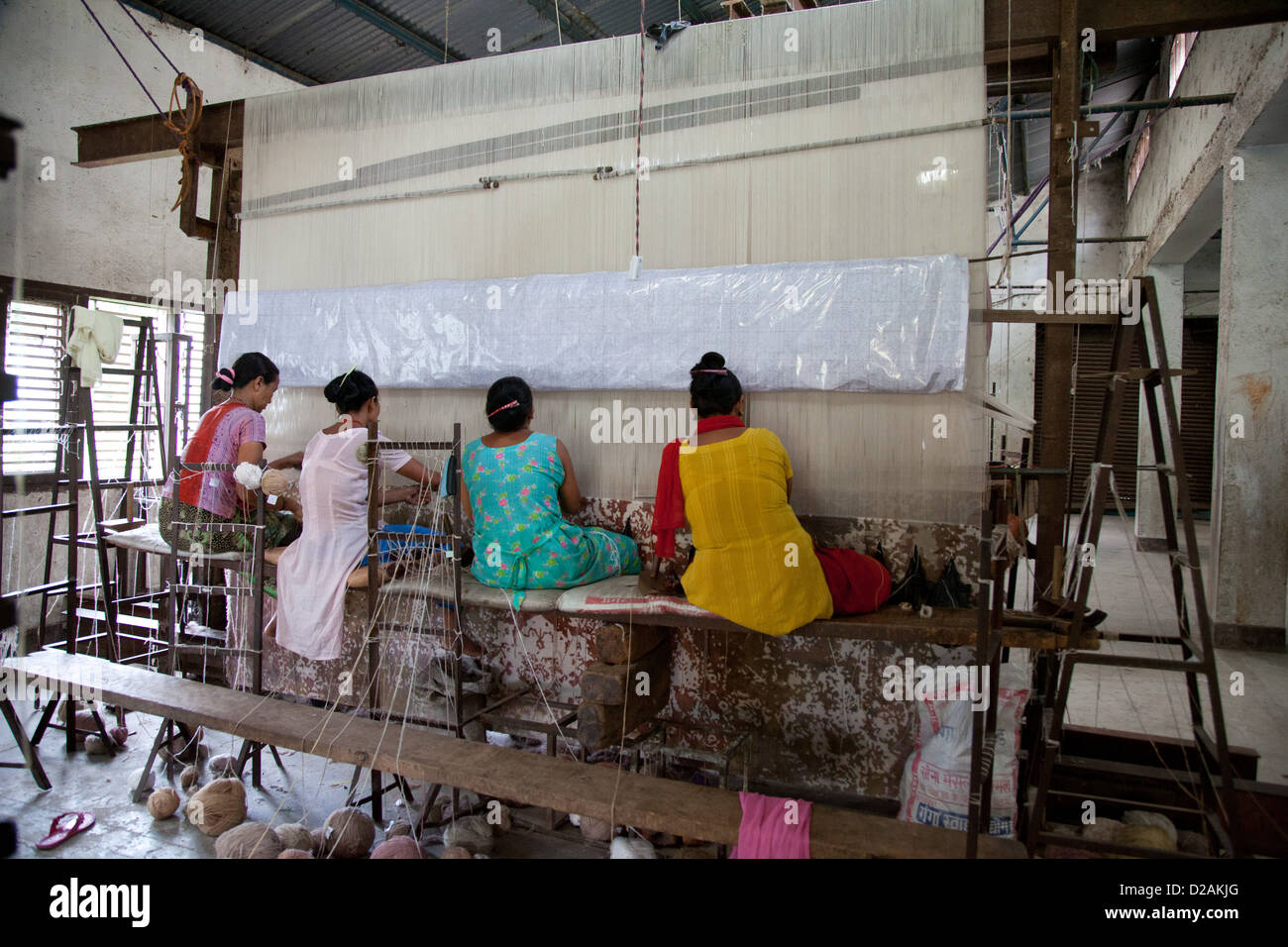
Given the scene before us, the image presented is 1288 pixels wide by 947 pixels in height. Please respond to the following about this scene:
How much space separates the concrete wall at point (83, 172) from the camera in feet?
16.1

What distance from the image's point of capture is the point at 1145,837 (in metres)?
2.64

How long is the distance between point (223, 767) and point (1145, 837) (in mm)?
3599

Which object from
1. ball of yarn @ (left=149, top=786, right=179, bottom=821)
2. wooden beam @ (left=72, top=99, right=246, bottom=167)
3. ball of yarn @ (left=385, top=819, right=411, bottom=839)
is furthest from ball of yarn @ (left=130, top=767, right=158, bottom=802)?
wooden beam @ (left=72, top=99, right=246, bottom=167)

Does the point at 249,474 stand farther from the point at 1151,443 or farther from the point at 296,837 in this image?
the point at 1151,443

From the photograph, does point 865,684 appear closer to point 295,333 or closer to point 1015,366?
point 295,333

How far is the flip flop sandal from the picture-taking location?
115 inches

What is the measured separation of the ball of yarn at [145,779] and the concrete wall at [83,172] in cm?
186

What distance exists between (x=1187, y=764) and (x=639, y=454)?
2.31 metres

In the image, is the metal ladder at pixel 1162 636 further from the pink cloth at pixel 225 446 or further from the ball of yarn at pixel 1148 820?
the pink cloth at pixel 225 446

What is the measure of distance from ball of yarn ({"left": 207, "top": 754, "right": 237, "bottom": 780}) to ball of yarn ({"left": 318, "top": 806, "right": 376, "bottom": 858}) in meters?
0.84

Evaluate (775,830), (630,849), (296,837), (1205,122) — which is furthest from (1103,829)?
(1205,122)

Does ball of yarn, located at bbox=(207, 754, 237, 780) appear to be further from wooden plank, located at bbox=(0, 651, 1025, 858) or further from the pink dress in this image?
the pink dress

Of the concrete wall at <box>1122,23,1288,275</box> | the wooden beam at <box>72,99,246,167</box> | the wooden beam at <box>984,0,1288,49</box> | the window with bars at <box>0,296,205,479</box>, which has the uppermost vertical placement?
the concrete wall at <box>1122,23,1288,275</box>

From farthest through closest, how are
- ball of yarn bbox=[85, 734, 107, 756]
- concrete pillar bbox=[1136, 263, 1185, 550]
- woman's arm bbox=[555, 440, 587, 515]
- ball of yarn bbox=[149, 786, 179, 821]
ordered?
concrete pillar bbox=[1136, 263, 1185, 550] → ball of yarn bbox=[85, 734, 107, 756] → woman's arm bbox=[555, 440, 587, 515] → ball of yarn bbox=[149, 786, 179, 821]
